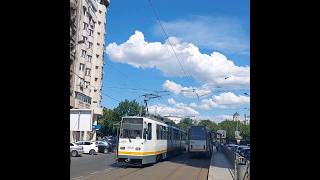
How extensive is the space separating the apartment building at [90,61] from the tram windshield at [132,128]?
26718 mm

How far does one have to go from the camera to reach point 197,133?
121 feet

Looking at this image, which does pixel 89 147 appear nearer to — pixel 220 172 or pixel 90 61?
pixel 220 172

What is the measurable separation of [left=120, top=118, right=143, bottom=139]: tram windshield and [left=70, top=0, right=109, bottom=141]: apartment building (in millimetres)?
26718

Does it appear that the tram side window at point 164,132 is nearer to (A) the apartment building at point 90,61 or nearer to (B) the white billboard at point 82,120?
(B) the white billboard at point 82,120

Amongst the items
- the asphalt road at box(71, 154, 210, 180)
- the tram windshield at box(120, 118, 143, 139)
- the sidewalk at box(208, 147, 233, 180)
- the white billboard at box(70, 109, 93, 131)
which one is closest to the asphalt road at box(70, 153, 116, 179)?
the asphalt road at box(71, 154, 210, 180)

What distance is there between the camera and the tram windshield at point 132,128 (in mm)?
23297

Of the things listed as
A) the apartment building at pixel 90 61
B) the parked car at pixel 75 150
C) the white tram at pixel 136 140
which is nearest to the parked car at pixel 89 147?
the parked car at pixel 75 150

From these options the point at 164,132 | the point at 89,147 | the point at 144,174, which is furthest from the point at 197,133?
the point at 144,174

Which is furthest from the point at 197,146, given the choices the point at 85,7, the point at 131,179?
the point at 85,7

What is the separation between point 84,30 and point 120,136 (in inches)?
1563
